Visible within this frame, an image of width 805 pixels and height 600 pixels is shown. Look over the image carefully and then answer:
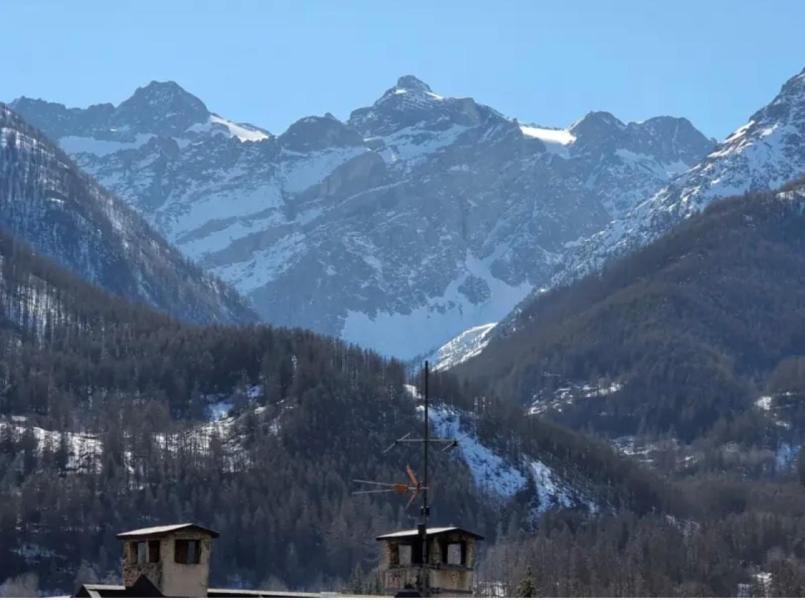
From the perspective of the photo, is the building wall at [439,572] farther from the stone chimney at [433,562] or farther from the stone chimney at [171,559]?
the stone chimney at [171,559]

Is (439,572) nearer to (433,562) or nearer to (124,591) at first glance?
(433,562)

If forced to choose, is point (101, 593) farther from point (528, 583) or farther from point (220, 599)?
point (528, 583)

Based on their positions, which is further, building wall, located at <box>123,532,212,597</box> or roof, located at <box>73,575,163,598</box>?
building wall, located at <box>123,532,212,597</box>

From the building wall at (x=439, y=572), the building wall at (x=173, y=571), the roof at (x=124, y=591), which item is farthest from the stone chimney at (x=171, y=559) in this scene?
the building wall at (x=439, y=572)

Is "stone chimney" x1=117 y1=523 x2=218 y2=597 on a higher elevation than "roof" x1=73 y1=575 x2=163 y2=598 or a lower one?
higher

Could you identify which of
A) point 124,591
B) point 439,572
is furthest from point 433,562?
point 124,591

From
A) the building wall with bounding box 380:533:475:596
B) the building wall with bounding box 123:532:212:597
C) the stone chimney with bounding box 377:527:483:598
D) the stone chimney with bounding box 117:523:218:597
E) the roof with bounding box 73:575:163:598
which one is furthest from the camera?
the building wall with bounding box 123:532:212:597

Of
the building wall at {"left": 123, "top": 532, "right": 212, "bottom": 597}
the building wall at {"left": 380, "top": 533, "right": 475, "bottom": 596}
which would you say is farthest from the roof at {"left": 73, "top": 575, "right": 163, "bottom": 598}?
the building wall at {"left": 380, "top": 533, "right": 475, "bottom": 596}

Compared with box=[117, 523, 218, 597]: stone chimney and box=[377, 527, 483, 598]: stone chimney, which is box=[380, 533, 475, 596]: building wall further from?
box=[117, 523, 218, 597]: stone chimney

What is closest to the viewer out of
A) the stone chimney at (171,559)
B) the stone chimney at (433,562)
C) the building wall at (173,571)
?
the stone chimney at (433,562)

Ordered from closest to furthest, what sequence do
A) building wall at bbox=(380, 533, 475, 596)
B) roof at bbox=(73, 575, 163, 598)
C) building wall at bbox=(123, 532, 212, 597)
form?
roof at bbox=(73, 575, 163, 598) < building wall at bbox=(380, 533, 475, 596) < building wall at bbox=(123, 532, 212, 597)

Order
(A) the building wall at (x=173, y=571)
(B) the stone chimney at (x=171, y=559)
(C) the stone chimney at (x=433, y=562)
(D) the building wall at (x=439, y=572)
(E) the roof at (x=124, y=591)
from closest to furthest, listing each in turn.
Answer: (E) the roof at (x=124, y=591) → (C) the stone chimney at (x=433, y=562) → (D) the building wall at (x=439, y=572) → (B) the stone chimney at (x=171, y=559) → (A) the building wall at (x=173, y=571)

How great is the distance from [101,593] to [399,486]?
15.3 meters

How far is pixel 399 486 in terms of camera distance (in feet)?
267
